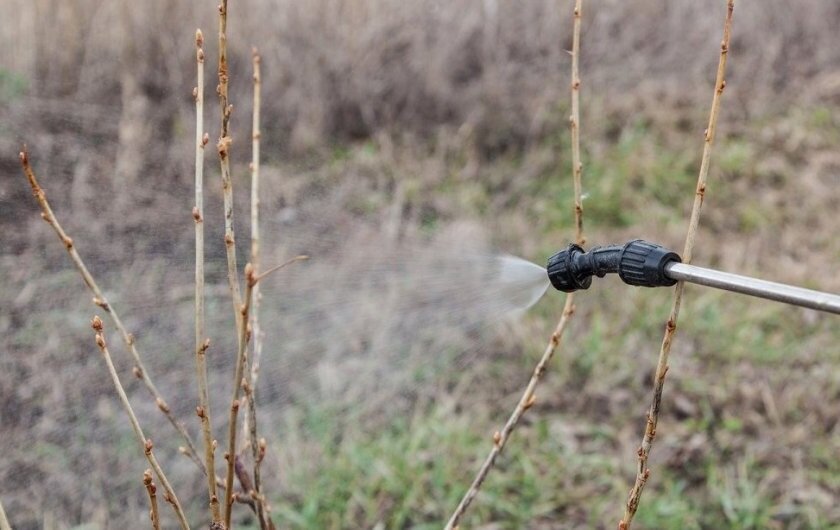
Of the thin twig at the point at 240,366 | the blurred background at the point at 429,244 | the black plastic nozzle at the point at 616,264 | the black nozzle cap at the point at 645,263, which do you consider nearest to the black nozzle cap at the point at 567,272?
the black plastic nozzle at the point at 616,264

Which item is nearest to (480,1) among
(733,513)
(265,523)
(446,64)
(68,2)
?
(446,64)

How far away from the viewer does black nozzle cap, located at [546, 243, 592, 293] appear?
125cm

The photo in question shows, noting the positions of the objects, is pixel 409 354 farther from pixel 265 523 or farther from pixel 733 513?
pixel 265 523

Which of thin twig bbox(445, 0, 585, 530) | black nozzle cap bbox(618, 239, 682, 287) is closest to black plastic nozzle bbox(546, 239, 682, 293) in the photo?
black nozzle cap bbox(618, 239, 682, 287)

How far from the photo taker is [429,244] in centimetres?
396

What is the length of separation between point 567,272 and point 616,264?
11 cm

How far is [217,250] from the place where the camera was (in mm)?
3561

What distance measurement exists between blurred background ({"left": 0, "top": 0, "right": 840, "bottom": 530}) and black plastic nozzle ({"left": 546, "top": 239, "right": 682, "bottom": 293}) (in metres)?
1.38

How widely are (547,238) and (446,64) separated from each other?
137 centimetres

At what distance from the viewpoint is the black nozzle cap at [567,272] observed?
125 cm

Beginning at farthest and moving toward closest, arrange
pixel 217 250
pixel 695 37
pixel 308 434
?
1. pixel 695 37
2. pixel 217 250
3. pixel 308 434

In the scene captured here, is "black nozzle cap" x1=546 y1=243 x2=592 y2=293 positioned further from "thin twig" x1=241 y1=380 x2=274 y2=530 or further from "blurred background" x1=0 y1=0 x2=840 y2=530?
"blurred background" x1=0 y1=0 x2=840 y2=530

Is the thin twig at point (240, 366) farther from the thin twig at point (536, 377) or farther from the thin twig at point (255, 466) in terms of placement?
the thin twig at point (536, 377)

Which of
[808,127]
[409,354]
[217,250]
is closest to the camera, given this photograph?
[409,354]
